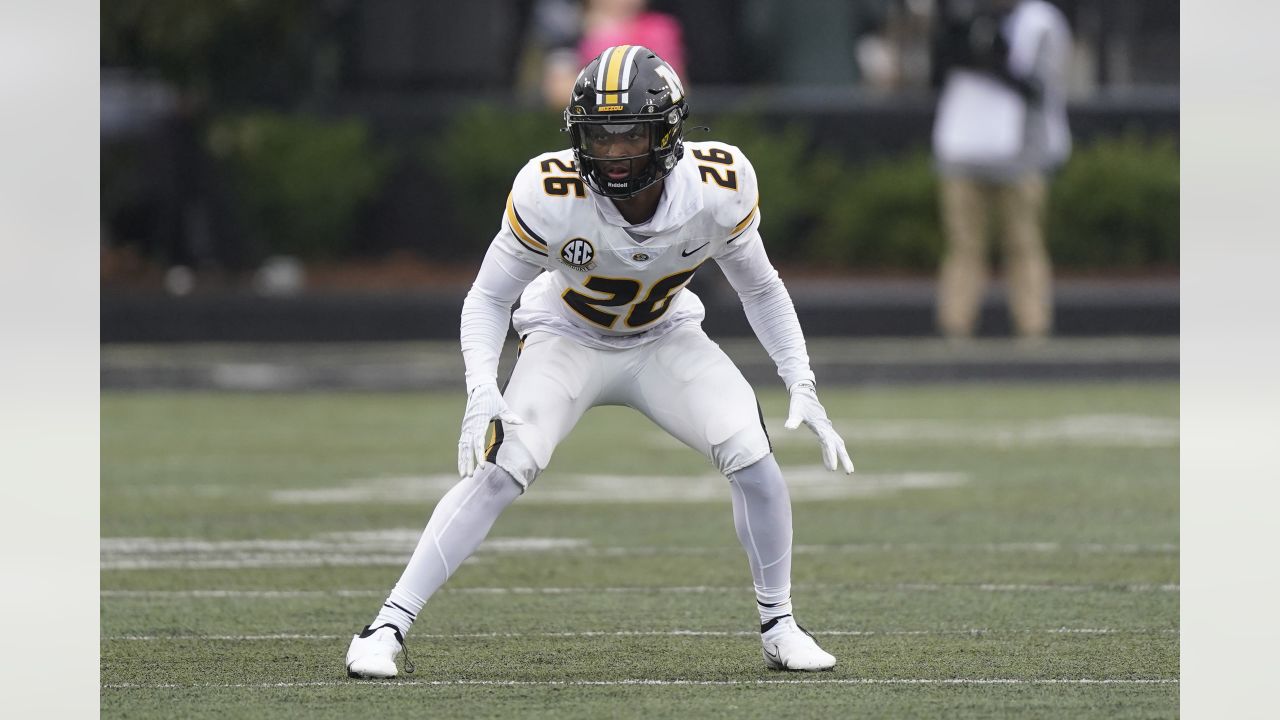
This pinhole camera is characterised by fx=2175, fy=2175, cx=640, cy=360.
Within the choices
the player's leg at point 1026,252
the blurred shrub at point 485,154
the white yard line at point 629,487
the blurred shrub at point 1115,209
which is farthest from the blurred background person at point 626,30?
the white yard line at point 629,487

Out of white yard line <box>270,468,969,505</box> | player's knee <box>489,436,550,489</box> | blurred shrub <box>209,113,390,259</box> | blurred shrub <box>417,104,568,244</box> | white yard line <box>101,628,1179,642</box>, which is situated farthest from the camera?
blurred shrub <box>209,113,390,259</box>

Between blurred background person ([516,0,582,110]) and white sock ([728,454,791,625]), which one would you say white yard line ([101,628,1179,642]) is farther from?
blurred background person ([516,0,582,110])

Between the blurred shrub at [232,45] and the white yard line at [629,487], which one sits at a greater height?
the blurred shrub at [232,45]

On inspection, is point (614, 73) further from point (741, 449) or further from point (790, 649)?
point (790, 649)

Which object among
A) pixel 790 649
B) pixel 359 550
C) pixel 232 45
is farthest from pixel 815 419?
pixel 232 45

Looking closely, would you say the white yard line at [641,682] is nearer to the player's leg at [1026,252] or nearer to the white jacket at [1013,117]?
the white jacket at [1013,117]

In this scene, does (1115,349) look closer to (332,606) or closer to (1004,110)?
(1004,110)

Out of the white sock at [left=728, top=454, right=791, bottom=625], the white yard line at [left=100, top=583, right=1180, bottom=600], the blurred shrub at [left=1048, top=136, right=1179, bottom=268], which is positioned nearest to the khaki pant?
the blurred shrub at [left=1048, top=136, right=1179, bottom=268]

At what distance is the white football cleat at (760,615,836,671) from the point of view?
577 cm

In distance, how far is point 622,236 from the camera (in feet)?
19.0

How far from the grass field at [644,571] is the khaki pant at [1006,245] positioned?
2.04 m

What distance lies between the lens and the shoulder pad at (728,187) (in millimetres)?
5859
